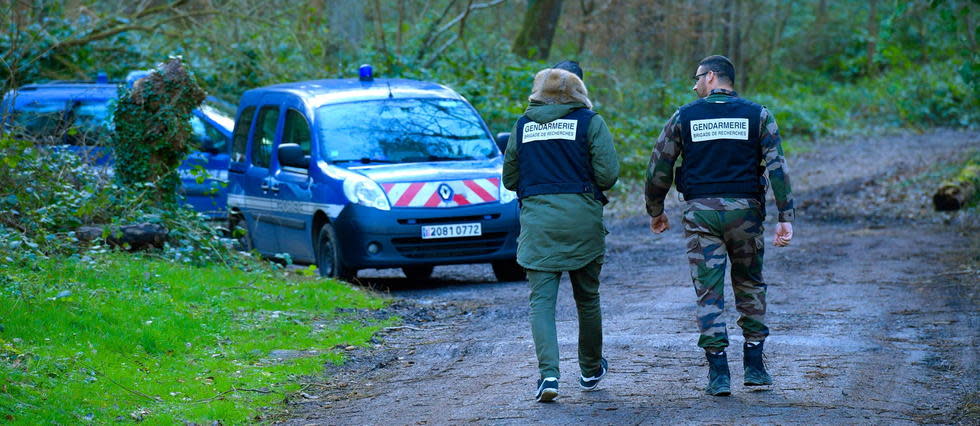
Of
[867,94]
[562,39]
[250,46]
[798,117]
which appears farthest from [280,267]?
[867,94]

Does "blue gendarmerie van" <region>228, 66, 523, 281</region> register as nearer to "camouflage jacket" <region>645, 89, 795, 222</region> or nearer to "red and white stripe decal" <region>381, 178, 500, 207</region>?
"red and white stripe decal" <region>381, 178, 500, 207</region>

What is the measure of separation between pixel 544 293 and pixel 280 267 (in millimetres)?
5636

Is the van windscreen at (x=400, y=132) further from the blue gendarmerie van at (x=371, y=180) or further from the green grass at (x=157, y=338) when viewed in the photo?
the green grass at (x=157, y=338)

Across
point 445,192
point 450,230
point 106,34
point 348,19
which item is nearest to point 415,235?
point 450,230

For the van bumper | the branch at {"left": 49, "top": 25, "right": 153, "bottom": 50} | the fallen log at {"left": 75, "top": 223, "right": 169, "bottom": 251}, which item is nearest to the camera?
the fallen log at {"left": 75, "top": 223, "right": 169, "bottom": 251}

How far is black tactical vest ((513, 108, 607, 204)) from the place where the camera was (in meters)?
6.34

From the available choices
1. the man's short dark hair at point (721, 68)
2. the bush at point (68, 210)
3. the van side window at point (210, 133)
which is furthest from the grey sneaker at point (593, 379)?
the van side window at point (210, 133)

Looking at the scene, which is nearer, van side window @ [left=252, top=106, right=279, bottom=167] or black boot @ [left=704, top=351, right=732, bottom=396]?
black boot @ [left=704, top=351, right=732, bottom=396]

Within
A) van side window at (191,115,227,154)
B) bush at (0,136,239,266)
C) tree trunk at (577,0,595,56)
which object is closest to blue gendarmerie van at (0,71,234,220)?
van side window at (191,115,227,154)

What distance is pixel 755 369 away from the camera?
6.41 metres

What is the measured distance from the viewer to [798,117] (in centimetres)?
3509

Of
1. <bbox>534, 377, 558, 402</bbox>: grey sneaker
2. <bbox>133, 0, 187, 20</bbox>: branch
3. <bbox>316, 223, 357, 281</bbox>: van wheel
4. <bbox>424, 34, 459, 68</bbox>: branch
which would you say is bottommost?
<bbox>316, 223, 357, 281</bbox>: van wheel

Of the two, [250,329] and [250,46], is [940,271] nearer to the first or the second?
[250,329]

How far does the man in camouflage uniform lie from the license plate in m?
4.54
